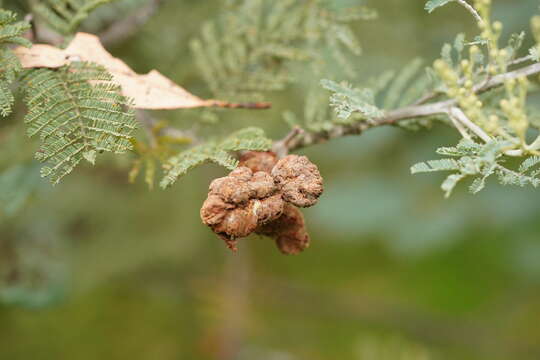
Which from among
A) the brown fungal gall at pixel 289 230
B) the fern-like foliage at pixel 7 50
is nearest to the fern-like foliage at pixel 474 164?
the brown fungal gall at pixel 289 230

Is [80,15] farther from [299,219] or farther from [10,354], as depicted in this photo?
[10,354]

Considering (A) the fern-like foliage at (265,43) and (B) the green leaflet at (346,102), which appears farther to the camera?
(A) the fern-like foliage at (265,43)

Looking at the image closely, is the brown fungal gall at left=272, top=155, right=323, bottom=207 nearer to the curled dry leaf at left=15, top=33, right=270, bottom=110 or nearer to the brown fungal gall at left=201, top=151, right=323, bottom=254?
the brown fungal gall at left=201, top=151, right=323, bottom=254

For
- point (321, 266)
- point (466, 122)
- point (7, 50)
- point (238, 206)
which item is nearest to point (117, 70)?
point (7, 50)

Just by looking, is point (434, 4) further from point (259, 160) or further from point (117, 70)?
point (117, 70)

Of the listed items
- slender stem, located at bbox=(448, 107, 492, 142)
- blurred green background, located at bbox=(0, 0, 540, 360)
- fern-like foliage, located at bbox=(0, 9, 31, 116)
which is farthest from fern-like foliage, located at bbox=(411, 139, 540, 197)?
blurred green background, located at bbox=(0, 0, 540, 360)

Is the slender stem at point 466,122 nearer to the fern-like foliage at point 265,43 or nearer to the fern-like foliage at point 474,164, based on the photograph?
the fern-like foliage at point 474,164

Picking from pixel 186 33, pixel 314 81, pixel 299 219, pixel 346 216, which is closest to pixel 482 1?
pixel 299 219
